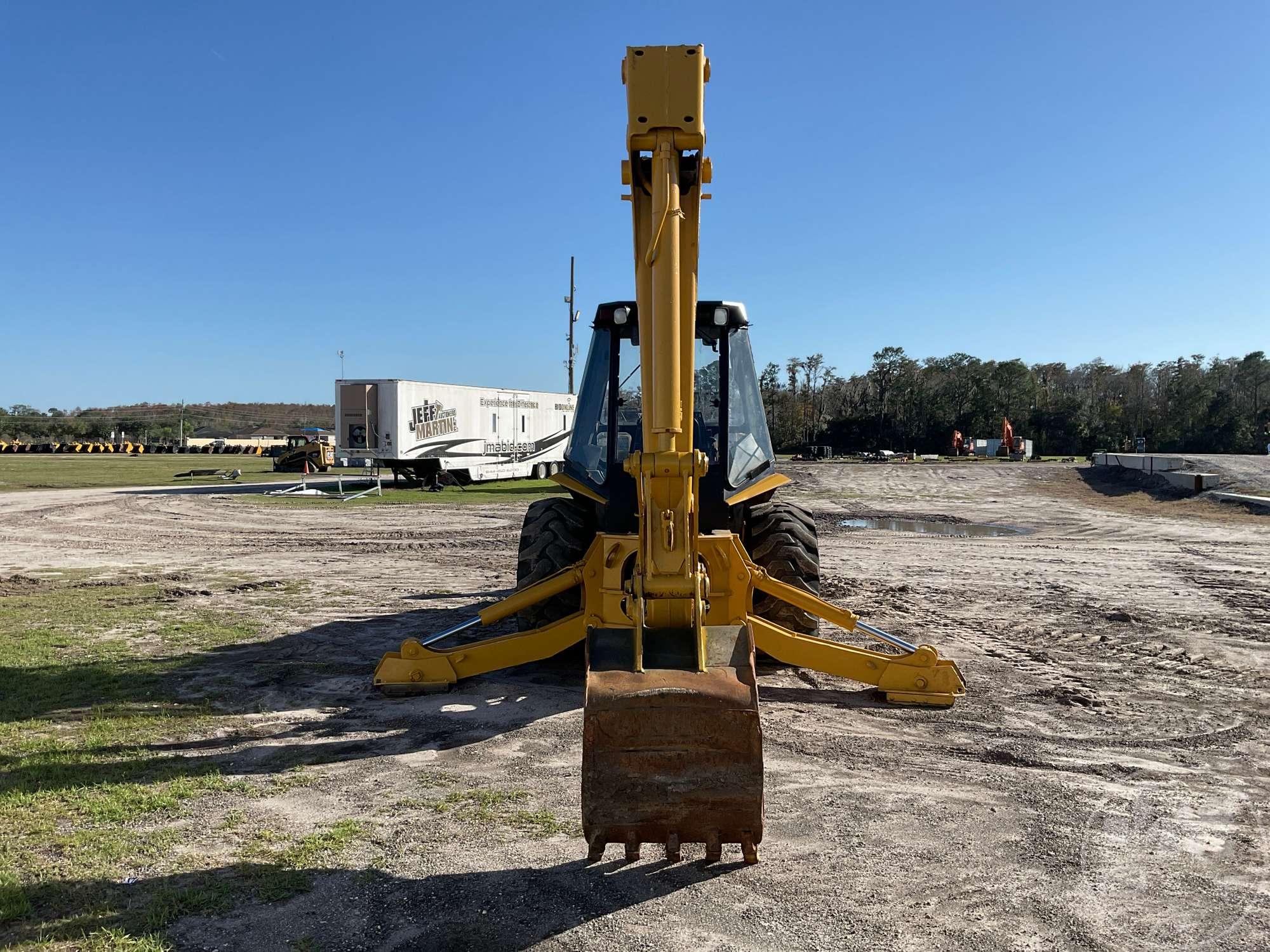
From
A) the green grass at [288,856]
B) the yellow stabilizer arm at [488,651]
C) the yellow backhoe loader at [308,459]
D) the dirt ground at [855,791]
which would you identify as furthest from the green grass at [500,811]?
the yellow backhoe loader at [308,459]

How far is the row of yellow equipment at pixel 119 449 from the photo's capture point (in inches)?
2405

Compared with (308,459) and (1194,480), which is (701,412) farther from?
(308,459)

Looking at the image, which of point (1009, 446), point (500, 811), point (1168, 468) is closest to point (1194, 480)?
point (1168, 468)

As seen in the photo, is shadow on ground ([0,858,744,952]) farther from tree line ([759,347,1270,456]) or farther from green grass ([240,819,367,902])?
tree line ([759,347,1270,456])

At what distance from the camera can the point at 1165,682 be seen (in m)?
7.02

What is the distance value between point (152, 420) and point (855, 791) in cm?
9781

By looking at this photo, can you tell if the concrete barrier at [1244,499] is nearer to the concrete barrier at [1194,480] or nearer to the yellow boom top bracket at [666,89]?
the concrete barrier at [1194,480]

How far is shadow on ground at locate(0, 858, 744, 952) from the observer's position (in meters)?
3.36

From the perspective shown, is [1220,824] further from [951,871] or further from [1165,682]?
[1165,682]

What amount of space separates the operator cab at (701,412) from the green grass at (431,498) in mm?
15135

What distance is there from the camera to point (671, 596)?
419cm

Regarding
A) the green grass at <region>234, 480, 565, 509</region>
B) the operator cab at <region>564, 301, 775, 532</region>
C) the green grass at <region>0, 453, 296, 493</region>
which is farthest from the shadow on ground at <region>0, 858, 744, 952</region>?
the green grass at <region>0, 453, 296, 493</region>

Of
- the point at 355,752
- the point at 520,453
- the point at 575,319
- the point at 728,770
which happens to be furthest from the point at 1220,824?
the point at 575,319

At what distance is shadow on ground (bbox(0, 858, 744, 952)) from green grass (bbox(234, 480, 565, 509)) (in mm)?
18594
